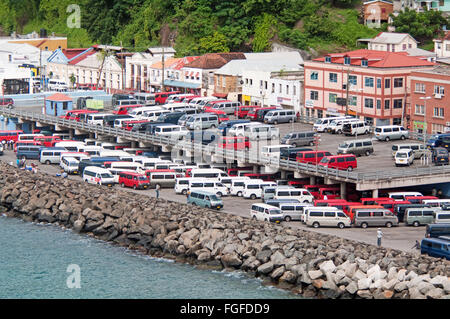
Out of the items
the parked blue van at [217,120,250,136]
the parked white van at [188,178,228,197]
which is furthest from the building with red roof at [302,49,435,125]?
the parked white van at [188,178,228,197]

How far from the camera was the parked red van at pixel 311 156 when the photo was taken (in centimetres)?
5591

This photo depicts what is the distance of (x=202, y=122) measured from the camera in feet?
222

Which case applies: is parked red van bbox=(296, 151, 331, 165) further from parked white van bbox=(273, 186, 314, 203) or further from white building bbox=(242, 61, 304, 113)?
white building bbox=(242, 61, 304, 113)

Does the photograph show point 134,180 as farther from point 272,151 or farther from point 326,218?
point 326,218

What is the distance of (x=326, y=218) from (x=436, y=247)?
22.6 feet

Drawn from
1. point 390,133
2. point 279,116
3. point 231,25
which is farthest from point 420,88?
point 231,25

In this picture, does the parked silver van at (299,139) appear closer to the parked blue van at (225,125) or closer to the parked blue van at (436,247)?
the parked blue van at (225,125)

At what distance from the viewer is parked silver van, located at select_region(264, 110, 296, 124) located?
6944 centimetres

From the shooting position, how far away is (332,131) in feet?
216

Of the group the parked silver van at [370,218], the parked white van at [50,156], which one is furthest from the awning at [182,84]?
the parked silver van at [370,218]

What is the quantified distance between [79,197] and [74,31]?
232ft

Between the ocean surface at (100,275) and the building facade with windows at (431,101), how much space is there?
26.2 metres

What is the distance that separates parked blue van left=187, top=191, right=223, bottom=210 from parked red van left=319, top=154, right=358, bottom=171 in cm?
678

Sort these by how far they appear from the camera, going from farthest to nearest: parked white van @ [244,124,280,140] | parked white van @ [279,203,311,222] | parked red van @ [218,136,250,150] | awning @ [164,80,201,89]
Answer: awning @ [164,80,201,89]
parked white van @ [244,124,280,140]
parked red van @ [218,136,250,150]
parked white van @ [279,203,311,222]
